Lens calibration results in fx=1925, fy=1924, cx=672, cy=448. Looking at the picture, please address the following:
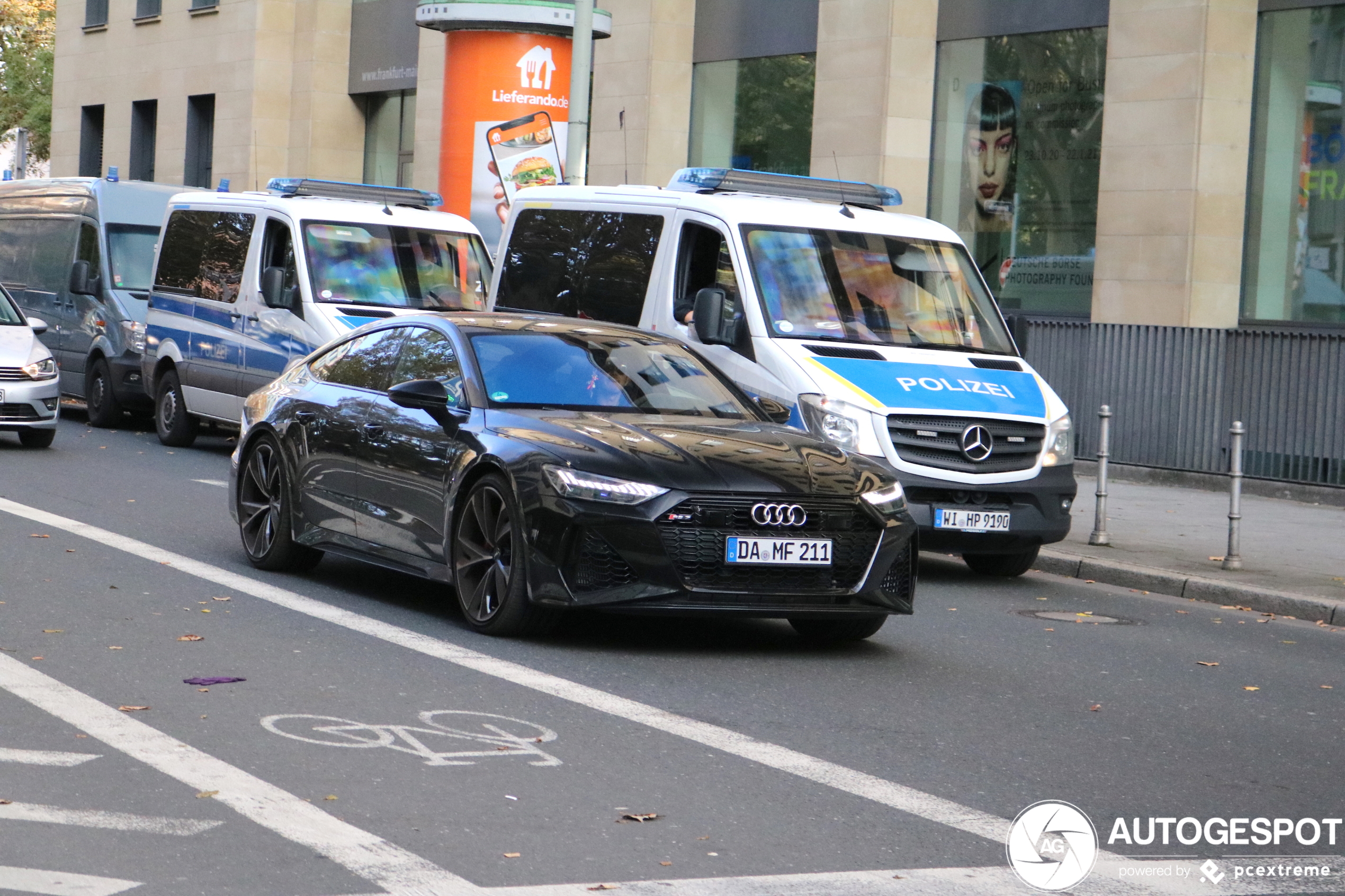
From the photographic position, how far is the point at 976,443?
11398mm

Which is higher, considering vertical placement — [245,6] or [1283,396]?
[245,6]

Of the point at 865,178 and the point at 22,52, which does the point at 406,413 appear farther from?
the point at 22,52

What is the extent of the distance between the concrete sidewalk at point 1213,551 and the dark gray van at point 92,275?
974 cm

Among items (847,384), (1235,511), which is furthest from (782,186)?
(1235,511)

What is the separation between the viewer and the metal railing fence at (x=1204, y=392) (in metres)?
17.9

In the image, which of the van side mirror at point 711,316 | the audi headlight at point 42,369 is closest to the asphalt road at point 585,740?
the van side mirror at point 711,316

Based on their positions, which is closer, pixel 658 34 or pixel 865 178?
pixel 865 178

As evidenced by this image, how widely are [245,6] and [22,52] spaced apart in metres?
26.1

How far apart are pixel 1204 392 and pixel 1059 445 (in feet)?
24.6

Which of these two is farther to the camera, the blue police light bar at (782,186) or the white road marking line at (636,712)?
the blue police light bar at (782,186)

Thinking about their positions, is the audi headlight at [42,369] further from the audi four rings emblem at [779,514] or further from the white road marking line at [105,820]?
the white road marking line at [105,820]

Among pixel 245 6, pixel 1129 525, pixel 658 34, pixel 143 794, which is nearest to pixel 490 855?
pixel 143 794

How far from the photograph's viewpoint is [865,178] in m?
22.9

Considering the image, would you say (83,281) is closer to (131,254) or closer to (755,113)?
(131,254)
